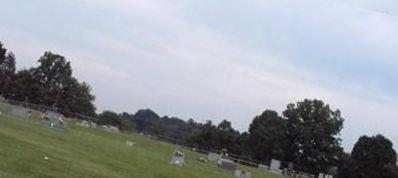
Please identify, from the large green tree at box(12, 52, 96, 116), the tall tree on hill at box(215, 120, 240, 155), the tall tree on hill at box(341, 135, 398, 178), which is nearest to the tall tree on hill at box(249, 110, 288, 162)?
the tall tree on hill at box(215, 120, 240, 155)

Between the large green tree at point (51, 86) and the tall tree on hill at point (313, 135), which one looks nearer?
the tall tree on hill at point (313, 135)

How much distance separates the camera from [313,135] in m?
112

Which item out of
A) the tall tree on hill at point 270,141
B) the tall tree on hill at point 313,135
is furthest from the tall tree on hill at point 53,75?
the tall tree on hill at point 313,135

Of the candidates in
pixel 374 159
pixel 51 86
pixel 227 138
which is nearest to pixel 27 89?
pixel 51 86

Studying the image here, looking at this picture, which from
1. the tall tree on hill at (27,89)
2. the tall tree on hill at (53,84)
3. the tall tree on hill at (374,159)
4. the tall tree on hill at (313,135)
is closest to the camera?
the tall tree on hill at (374,159)

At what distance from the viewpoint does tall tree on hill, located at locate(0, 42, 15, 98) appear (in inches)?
5034

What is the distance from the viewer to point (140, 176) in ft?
88.2

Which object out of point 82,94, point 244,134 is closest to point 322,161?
point 244,134

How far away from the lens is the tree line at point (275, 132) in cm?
10781

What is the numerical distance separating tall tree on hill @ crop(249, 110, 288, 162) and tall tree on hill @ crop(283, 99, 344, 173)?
1.34m

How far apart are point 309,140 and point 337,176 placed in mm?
8024

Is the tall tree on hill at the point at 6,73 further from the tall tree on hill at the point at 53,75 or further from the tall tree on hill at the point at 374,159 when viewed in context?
the tall tree on hill at the point at 374,159

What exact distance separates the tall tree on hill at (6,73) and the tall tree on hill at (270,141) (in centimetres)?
4418

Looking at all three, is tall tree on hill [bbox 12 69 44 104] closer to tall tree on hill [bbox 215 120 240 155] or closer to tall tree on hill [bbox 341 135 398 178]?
tall tree on hill [bbox 215 120 240 155]
